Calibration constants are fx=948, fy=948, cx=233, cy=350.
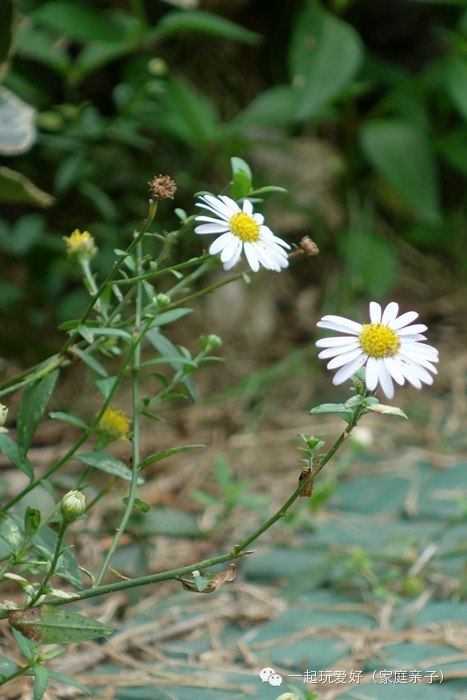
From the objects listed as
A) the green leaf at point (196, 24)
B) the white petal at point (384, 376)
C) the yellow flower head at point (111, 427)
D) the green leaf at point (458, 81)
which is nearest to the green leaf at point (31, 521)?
the yellow flower head at point (111, 427)

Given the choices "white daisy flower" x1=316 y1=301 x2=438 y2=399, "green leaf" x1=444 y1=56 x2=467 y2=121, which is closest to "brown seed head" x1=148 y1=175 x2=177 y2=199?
"white daisy flower" x1=316 y1=301 x2=438 y2=399

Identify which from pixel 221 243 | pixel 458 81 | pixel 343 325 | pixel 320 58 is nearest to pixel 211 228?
pixel 221 243

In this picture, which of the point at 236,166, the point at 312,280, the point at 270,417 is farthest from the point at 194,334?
the point at 236,166

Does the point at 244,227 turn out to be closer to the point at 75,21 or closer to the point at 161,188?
the point at 161,188

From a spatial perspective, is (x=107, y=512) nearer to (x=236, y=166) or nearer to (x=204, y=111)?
(x=236, y=166)

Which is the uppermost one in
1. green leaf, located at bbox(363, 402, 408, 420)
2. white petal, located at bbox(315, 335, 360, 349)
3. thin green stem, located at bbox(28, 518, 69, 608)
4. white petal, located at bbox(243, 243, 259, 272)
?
white petal, located at bbox(243, 243, 259, 272)

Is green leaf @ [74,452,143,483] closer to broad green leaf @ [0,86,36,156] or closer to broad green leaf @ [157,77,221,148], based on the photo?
broad green leaf @ [0,86,36,156]

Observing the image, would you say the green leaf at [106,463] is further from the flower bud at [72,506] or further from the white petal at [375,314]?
the white petal at [375,314]
